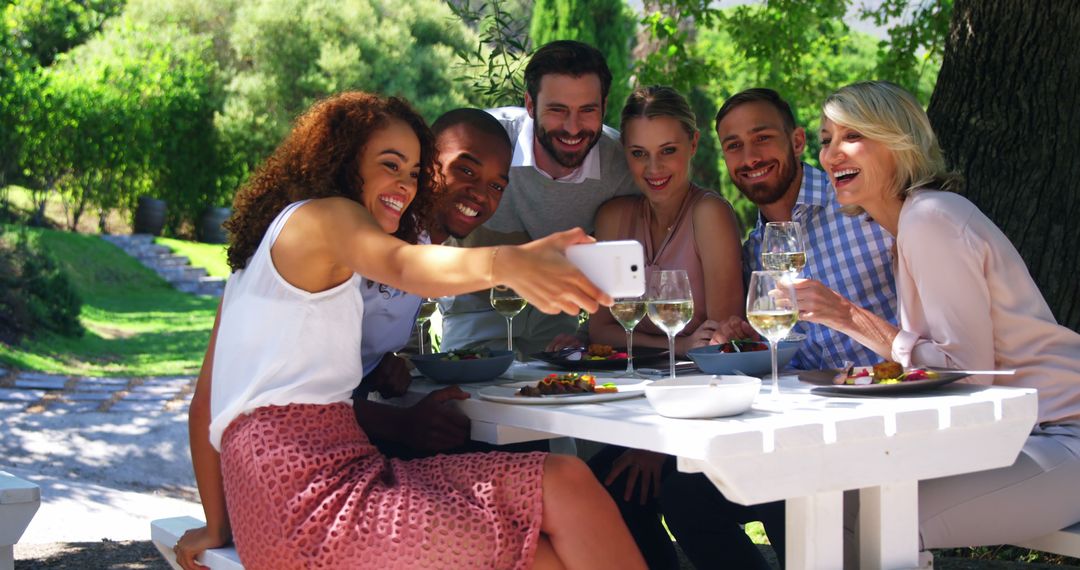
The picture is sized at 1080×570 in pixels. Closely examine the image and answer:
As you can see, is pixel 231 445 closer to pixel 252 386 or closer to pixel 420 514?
pixel 252 386

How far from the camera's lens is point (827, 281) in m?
3.71

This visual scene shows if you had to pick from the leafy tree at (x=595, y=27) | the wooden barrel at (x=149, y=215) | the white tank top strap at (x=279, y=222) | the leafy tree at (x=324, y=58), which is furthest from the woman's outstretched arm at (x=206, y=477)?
the leafy tree at (x=324, y=58)

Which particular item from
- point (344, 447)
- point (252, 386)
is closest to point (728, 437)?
point (344, 447)

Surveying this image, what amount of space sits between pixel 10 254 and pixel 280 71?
12192 mm

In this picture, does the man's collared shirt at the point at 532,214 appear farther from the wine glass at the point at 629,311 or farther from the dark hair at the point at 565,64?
the wine glass at the point at 629,311

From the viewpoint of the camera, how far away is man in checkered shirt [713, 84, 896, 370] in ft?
11.9

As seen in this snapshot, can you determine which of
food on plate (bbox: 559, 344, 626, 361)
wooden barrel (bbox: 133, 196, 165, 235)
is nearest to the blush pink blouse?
food on plate (bbox: 559, 344, 626, 361)

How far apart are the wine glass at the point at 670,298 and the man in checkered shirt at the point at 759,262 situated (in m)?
0.53

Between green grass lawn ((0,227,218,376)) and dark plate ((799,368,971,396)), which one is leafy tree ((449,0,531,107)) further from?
green grass lawn ((0,227,218,376))

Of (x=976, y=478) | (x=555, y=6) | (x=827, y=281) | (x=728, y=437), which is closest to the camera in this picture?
(x=728, y=437)

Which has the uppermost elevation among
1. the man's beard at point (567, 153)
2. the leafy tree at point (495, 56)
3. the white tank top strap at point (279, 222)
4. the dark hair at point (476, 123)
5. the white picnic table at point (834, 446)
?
the leafy tree at point (495, 56)

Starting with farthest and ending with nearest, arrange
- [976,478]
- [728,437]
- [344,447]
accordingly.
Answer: [976,478], [344,447], [728,437]

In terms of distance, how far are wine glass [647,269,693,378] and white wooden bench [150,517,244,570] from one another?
3.73 ft

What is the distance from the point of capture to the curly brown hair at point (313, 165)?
9.20ft
